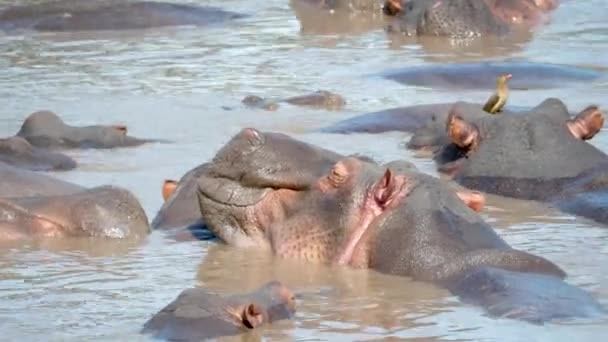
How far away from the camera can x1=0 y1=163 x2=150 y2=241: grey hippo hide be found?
6.20 meters

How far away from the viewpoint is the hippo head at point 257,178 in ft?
18.6

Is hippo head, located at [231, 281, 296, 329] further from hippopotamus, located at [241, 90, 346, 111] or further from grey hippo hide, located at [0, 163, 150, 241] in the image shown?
hippopotamus, located at [241, 90, 346, 111]

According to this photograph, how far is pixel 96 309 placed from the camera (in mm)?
5102

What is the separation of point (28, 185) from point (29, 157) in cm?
122

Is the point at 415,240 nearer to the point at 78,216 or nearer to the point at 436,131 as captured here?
the point at 78,216

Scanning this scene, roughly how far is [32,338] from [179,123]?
4719mm

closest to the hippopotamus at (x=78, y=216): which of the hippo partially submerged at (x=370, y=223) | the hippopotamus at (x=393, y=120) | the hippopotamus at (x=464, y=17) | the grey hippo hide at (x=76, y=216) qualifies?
the grey hippo hide at (x=76, y=216)

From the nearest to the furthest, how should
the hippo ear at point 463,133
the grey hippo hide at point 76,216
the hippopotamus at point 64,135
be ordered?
the grey hippo hide at point 76,216 → the hippo ear at point 463,133 → the hippopotamus at point 64,135

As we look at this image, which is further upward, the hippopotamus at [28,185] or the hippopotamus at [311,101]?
the hippopotamus at [28,185]

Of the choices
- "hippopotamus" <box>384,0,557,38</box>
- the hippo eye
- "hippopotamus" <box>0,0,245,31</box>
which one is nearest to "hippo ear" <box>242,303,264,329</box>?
the hippo eye

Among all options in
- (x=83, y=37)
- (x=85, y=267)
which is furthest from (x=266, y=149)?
(x=83, y=37)

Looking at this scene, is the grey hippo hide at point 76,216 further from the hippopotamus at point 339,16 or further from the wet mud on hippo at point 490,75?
the hippopotamus at point 339,16

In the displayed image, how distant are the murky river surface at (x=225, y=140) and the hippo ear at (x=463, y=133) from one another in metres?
0.45

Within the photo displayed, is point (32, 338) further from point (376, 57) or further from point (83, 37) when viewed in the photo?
point (83, 37)
